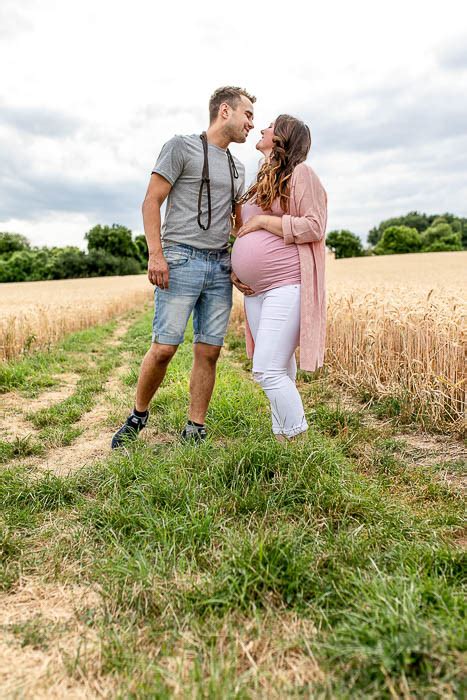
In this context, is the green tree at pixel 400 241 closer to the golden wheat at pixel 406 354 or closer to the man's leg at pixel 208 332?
the golden wheat at pixel 406 354

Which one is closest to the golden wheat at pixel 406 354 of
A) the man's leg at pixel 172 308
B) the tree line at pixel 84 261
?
the man's leg at pixel 172 308

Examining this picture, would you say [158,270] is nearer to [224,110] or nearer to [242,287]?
[242,287]

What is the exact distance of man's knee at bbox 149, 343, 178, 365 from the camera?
398 centimetres

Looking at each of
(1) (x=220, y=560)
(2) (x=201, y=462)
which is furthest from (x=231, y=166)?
(1) (x=220, y=560)

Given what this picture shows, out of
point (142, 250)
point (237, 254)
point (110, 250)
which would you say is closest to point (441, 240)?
point (142, 250)

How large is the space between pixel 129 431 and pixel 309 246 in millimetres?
2014

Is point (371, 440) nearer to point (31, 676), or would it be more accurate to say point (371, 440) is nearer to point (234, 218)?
point (234, 218)

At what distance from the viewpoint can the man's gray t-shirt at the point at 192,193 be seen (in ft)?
12.4

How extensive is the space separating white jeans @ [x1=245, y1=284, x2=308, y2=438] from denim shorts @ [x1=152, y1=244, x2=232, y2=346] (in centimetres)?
60

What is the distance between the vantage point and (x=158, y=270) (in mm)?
3771

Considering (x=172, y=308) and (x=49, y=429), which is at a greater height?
(x=172, y=308)

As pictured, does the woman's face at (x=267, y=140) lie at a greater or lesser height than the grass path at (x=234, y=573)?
greater

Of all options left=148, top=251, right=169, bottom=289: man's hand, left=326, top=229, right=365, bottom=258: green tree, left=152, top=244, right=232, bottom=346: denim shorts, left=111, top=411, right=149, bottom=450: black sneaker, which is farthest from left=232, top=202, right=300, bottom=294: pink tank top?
left=326, top=229, right=365, bottom=258: green tree

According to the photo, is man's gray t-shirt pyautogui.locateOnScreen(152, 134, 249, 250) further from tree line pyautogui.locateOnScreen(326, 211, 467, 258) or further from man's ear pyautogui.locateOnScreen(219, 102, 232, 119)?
tree line pyautogui.locateOnScreen(326, 211, 467, 258)
